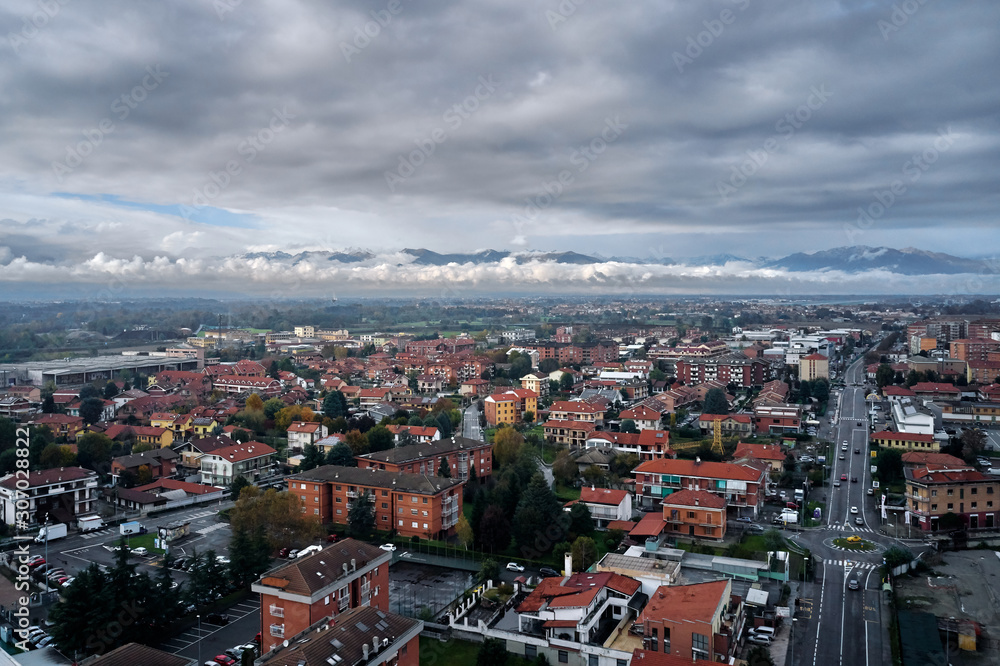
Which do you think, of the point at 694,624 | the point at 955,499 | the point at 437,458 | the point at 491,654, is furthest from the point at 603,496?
the point at 955,499

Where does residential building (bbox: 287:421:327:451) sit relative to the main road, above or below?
above

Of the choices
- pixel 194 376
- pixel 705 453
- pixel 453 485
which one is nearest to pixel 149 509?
pixel 453 485

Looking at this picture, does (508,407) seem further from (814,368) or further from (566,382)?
(814,368)

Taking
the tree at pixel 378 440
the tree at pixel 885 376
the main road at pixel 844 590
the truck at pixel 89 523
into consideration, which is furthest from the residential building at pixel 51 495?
the tree at pixel 885 376

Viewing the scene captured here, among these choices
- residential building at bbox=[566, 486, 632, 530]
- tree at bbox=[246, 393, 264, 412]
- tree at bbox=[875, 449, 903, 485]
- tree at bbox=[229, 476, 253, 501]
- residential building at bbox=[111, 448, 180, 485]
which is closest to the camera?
residential building at bbox=[566, 486, 632, 530]

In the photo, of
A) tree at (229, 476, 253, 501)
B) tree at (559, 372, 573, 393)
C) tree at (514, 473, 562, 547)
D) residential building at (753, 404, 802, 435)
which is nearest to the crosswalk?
tree at (514, 473, 562, 547)

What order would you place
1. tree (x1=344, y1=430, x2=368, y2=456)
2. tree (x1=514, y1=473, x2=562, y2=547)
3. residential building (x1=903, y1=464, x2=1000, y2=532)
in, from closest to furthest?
1. tree (x1=514, y1=473, x2=562, y2=547)
2. residential building (x1=903, y1=464, x2=1000, y2=532)
3. tree (x1=344, y1=430, x2=368, y2=456)

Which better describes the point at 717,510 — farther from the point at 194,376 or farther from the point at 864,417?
the point at 194,376

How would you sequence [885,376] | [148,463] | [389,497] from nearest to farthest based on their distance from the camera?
[389,497]
[148,463]
[885,376]

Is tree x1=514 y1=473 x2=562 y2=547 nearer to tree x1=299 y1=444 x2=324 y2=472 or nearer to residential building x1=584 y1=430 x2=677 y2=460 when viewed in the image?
tree x1=299 y1=444 x2=324 y2=472
